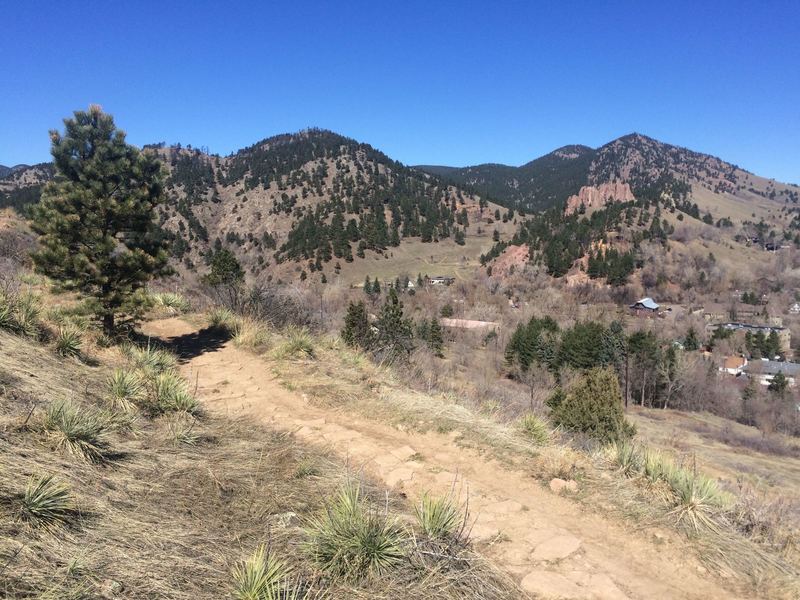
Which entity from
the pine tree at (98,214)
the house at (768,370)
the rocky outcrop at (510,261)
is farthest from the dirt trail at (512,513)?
the rocky outcrop at (510,261)

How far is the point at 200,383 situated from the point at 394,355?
5.55 m

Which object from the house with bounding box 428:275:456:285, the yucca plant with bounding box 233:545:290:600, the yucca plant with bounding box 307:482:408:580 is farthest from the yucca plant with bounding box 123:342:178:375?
the house with bounding box 428:275:456:285

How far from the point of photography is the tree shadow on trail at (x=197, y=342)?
978 centimetres

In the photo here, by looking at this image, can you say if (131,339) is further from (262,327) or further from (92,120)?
(92,120)

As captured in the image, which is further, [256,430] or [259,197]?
[259,197]

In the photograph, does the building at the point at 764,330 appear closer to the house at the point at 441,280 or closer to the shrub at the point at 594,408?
the house at the point at 441,280

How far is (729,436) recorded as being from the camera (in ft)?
143

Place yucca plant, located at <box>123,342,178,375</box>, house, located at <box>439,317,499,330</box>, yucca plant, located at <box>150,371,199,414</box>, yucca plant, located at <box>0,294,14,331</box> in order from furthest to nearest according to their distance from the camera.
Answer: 1. house, located at <box>439,317,499,330</box>
2. yucca plant, located at <box>123,342,178,375</box>
3. yucca plant, located at <box>0,294,14,331</box>
4. yucca plant, located at <box>150,371,199,414</box>

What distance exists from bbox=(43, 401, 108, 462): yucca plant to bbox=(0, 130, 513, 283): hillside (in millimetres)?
96487

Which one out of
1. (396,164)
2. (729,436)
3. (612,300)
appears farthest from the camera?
(396,164)

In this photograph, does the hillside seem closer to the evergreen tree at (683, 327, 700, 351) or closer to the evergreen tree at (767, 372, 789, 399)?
the evergreen tree at (683, 327, 700, 351)

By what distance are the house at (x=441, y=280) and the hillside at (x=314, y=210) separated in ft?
23.3

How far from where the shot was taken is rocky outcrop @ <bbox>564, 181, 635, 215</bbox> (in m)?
151

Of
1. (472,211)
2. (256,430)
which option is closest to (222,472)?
(256,430)
